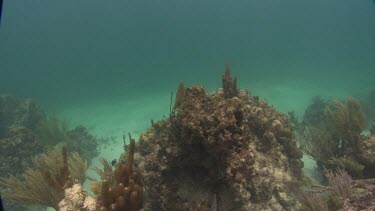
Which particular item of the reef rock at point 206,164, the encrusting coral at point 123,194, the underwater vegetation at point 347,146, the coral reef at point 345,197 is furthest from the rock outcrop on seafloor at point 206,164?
the underwater vegetation at point 347,146

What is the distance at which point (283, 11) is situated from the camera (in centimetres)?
16812

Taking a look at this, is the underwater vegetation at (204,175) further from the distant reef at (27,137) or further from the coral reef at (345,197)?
the distant reef at (27,137)

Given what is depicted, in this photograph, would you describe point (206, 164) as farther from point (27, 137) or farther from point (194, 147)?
point (27, 137)

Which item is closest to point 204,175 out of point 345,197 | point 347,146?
point 345,197

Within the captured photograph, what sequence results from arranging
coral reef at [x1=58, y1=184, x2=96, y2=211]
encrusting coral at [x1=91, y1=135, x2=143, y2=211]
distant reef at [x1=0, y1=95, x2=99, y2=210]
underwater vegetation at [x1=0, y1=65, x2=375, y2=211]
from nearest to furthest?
encrusting coral at [x1=91, y1=135, x2=143, y2=211] < underwater vegetation at [x1=0, y1=65, x2=375, y2=211] < coral reef at [x1=58, y1=184, x2=96, y2=211] < distant reef at [x1=0, y1=95, x2=99, y2=210]

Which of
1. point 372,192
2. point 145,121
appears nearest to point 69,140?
point 145,121

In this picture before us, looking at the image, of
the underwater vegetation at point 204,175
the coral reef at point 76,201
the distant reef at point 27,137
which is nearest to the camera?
the underwater vegetation at point 204,175

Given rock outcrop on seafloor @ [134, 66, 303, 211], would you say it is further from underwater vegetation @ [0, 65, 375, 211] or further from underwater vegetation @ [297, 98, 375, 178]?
underwater vegetation @ [297, 98, 375, 178]

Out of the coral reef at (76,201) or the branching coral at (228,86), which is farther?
the branching coral at (228,86)

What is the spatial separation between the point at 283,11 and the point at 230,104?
185 metres

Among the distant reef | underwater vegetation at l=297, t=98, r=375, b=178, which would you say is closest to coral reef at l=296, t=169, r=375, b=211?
underwater vegetation at l=297, t=98, r=375, b=178

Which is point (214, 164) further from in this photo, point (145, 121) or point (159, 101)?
point (159, 101)

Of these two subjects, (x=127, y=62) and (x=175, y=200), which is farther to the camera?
(x=127, y=62)

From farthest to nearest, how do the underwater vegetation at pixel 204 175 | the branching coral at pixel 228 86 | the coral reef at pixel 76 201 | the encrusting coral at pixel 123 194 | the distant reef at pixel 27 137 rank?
the distant reef at pixel 27 137, the branching coral at pixel 228 86, the coral reef at pixel 76 201, the underwater vegetation at pixel 204 175, the encrusting coral at pixel 123 194
